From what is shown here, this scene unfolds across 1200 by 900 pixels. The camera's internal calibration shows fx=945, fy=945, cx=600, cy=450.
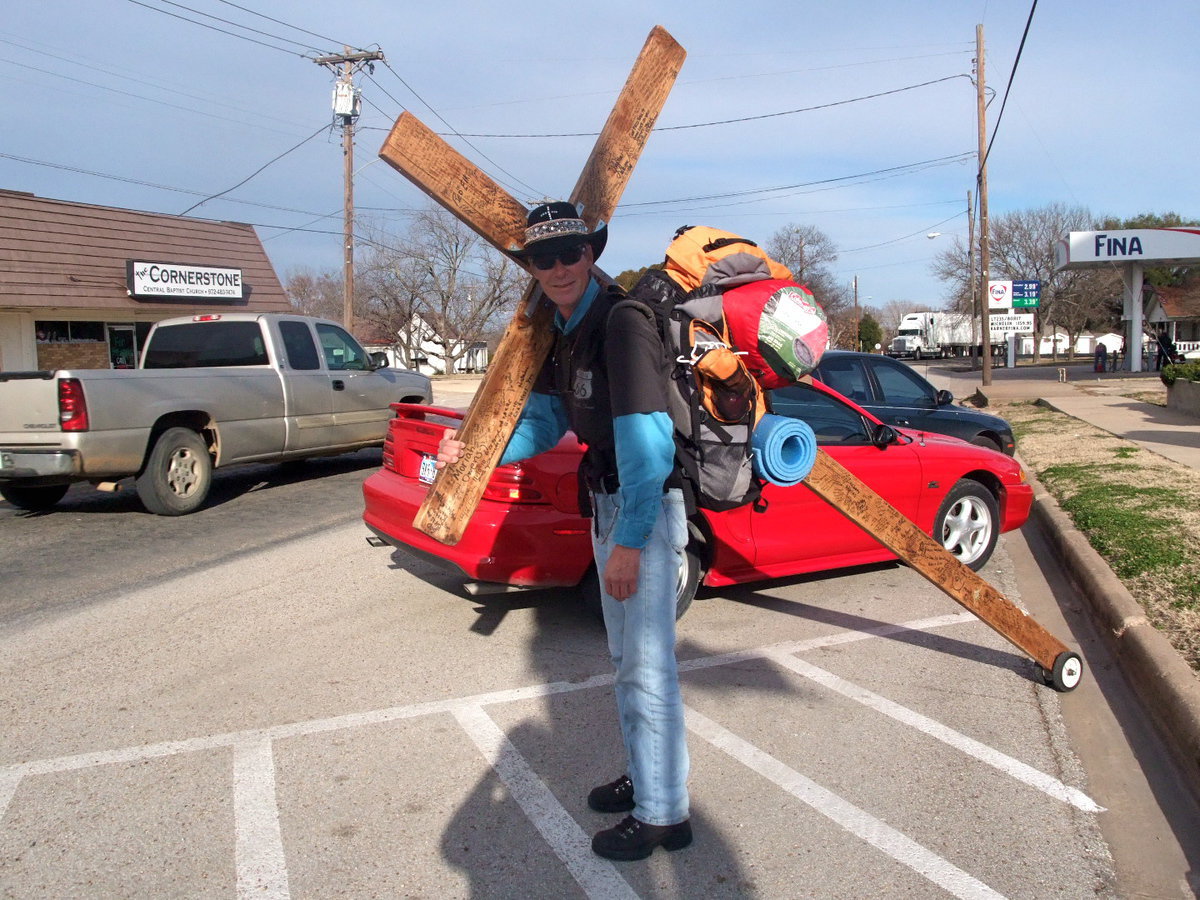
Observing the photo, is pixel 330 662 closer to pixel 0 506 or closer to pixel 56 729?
pixel 56 729

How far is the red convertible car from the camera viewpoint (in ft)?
16.9

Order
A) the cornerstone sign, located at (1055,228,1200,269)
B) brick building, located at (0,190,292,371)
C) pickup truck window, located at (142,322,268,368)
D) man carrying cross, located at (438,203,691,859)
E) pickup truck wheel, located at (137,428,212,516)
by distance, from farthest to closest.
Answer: the cornerstone sign, located at (1055,228,1200,269)
brick building, located at (0,190,292,371)
pickup truck window, located at (142,322,268,368)
pickup truck wheel, located at (137,428,212,516)
man carrying cross, located at (438,203,691,859)

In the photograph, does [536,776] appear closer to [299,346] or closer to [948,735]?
[948,735]

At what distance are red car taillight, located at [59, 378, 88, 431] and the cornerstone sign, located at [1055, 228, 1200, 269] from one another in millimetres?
30180

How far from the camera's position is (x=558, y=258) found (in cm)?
288

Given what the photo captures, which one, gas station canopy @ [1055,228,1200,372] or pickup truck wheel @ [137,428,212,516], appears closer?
pickup truck wheel @ [137,428,212,516]

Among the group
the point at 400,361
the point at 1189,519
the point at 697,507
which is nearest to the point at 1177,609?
the point at 1189,519

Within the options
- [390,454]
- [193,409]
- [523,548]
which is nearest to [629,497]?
[523,548]

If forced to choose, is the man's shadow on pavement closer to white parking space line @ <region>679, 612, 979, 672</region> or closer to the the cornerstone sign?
white parking space line @ <region>679, 612, 979, 672</region>

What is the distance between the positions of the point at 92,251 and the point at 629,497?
21.7 meters

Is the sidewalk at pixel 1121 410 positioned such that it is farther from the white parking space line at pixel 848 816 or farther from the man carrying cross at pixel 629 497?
the man carrying cross at pixel 629 497

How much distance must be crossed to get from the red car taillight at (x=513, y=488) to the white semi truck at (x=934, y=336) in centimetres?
6330

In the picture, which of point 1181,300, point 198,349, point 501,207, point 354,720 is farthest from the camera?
point 1181,300

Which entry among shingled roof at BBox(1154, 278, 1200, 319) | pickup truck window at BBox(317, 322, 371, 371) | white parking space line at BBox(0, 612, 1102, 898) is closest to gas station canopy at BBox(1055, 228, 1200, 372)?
shingled roof at BBox(1154, 278, 1200, 319)
